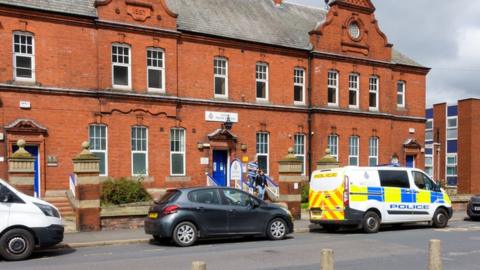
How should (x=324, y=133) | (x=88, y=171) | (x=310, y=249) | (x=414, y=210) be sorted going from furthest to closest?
(x=324, y=133)
(x=414, y=210)
(x=88, y=171)
(x=310, y=249)

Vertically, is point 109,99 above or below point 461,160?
above

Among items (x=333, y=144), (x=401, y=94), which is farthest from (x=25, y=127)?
(x=401, y=94)

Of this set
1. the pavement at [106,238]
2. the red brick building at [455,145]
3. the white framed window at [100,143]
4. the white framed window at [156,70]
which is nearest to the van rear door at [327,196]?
the pavement at [106,238]

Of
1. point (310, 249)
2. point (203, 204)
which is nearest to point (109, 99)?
point (203, 204)

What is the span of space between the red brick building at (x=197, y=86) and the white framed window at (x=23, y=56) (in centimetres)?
4

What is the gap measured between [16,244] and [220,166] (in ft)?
47.7

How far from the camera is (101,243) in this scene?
13.3 m

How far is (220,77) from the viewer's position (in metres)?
24.9

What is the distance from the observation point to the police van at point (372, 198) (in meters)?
15.4

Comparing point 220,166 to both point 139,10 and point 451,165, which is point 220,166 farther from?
point 451,165

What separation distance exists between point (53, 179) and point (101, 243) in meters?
8.07

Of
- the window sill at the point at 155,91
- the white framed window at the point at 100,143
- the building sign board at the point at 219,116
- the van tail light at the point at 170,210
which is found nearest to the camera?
the van tail light at the point at 170,210

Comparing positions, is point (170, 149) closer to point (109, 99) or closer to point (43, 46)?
point (109, 99)

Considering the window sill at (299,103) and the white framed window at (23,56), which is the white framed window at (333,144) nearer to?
the window sill at (299,103)
